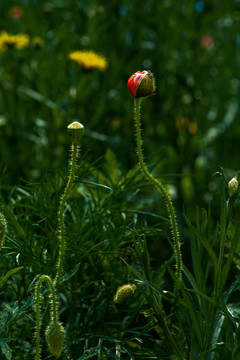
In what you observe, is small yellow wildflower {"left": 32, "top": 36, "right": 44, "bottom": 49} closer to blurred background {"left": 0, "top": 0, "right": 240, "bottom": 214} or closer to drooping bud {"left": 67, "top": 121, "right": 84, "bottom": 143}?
blurred background {"left": 0, "top": 0, "right": 240, "bottom": 214}

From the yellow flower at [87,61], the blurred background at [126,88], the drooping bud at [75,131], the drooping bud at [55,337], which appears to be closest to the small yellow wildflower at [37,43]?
the blurred background at [126,88]

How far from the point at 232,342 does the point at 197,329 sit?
0.19ft

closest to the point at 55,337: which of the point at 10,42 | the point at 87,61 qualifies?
the point at 87,61

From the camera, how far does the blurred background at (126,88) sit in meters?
2.18

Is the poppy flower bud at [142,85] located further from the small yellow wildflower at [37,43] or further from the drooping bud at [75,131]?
the small yellow wildflower at [37,43]

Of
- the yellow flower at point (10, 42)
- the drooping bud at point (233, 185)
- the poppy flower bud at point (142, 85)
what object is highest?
the yellow flower at point (10, 42)

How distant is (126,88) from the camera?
2432 millimetres

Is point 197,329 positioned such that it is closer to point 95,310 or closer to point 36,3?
point 95,310

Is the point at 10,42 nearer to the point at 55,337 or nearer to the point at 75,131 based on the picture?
the point at 75,131

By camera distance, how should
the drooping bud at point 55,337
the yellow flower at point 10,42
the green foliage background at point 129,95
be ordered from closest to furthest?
the drooping bud at point 55,337 → the green foliage background at point 129,95 → the yellow flower at point 10,42

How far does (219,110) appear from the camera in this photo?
2.49 m

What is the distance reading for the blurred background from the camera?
2.18m

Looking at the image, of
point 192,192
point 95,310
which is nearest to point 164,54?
point 192,192

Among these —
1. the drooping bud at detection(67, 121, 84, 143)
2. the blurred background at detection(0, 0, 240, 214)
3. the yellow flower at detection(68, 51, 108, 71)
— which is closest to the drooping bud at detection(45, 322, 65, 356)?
the drooping bud at detection(67, 121, 84, 143)
